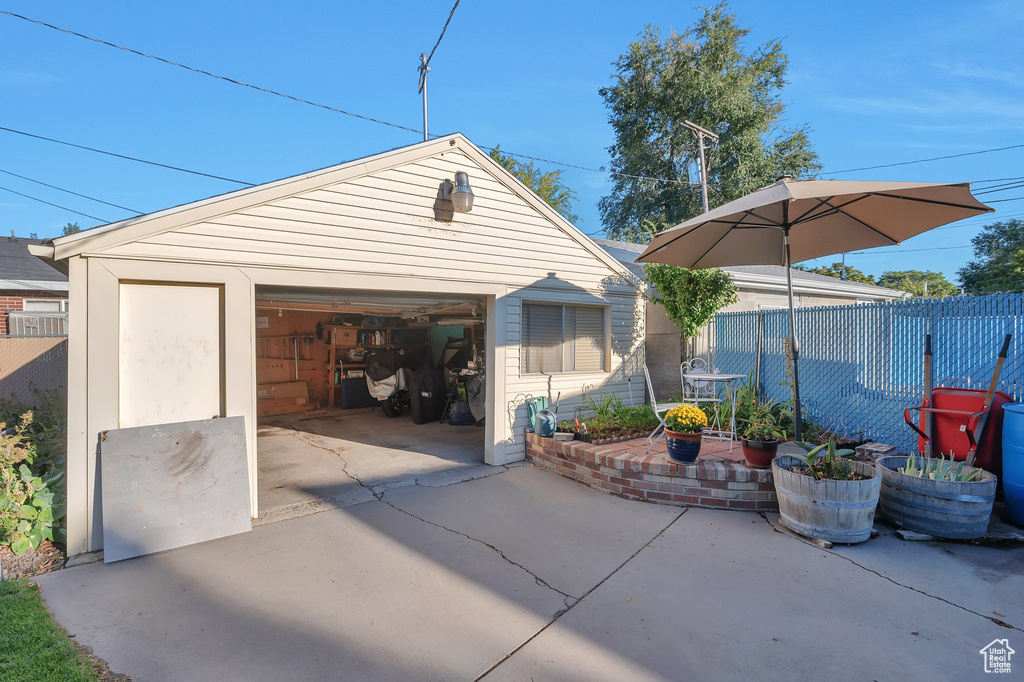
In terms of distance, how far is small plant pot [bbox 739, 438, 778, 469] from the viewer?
4219 millimetres

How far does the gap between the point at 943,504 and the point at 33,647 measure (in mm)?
5908

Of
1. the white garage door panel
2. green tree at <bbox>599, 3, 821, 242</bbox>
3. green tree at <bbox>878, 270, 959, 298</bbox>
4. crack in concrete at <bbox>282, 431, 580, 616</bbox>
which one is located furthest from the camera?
green tree at <bbox>878, 270, 959, 298</bbox>

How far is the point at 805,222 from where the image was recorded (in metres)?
4.85

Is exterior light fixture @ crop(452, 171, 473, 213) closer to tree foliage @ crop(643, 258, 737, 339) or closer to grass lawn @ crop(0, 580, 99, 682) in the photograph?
tree foliage @ crop(643, 258, 737, 339)

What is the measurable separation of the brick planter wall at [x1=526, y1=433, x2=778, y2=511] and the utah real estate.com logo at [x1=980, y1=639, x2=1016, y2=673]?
6.22 feet

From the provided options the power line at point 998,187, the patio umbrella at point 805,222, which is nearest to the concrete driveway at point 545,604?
the patio umbrella at point 805,222

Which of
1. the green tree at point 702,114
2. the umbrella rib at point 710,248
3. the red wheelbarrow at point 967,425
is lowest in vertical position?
the red wheelbarrow at point 967,425

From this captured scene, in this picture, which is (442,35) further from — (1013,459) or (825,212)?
(1013,459)

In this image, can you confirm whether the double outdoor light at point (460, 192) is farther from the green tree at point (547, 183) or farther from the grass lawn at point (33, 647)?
the green tree at point (547, 183)

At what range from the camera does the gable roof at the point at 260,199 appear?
11.9 feet

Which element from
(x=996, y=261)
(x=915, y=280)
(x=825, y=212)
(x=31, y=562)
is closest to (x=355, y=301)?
(x=31, y=562)

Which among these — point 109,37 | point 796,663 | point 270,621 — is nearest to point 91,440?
point 270,621

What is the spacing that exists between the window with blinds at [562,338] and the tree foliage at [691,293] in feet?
3.41

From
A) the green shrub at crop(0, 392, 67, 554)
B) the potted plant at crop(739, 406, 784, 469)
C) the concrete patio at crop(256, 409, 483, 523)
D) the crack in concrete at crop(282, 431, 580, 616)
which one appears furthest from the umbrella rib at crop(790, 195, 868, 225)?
the green shrub at crop(0, 392, 67, 554)
